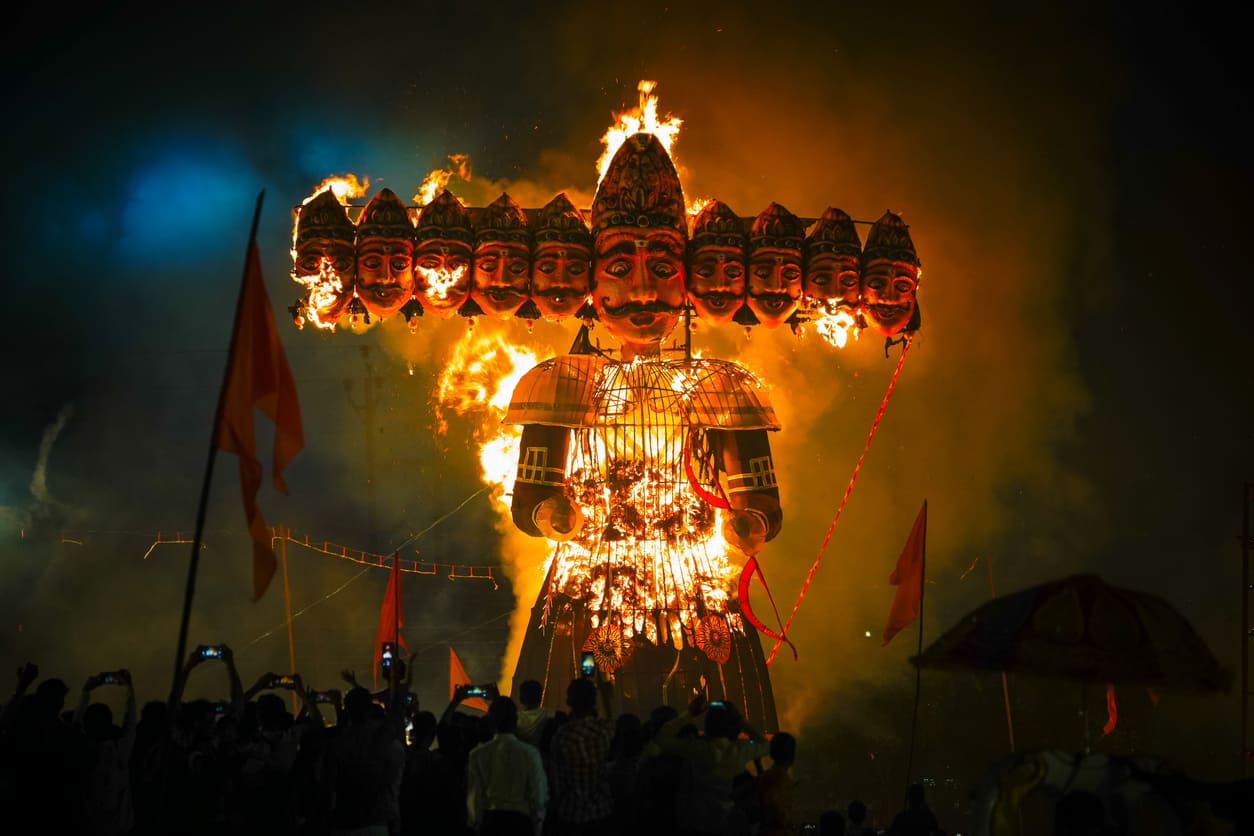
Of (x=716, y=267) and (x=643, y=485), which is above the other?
(x=716, y=267)

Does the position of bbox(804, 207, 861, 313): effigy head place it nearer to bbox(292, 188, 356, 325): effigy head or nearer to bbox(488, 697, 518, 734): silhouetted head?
bbox(292, 188, 356, 325): effigy head

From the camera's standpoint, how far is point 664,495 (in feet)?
40.1

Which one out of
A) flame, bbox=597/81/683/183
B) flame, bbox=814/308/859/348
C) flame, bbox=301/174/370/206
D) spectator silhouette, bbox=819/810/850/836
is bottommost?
spectator silhouette, bbox=819/810/850/836

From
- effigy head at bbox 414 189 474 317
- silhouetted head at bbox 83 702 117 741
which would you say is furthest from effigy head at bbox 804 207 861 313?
silhouetted head at bbox 83 702 117 741

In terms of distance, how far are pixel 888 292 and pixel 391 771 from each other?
6.98m

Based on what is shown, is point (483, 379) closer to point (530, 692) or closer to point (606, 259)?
point (606, 259)

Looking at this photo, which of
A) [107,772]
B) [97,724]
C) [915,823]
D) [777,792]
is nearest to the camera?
[107,772]

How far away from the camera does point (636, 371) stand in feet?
40.8

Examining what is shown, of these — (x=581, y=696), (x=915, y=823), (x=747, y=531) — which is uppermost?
(x=747, y=531)

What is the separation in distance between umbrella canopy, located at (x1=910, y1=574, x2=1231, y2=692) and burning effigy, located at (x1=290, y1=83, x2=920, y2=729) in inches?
235

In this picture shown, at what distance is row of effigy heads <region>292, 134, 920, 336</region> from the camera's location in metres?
11.7

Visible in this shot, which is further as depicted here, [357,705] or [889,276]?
[889,276]

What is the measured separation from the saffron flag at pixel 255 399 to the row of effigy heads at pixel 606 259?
4748 millimetres

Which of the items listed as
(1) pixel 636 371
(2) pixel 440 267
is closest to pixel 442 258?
(2) pixel 440 267
